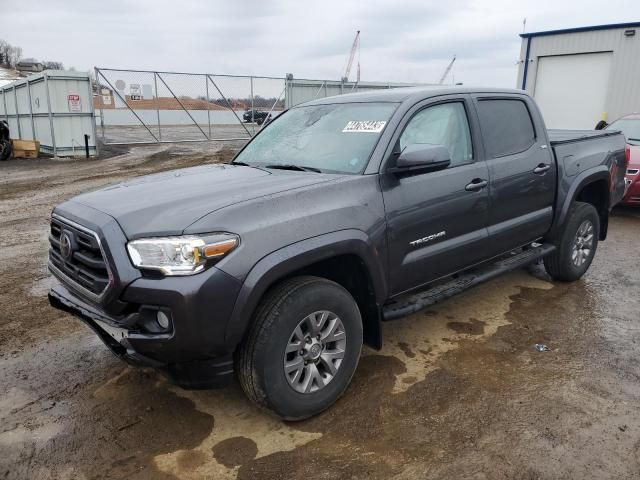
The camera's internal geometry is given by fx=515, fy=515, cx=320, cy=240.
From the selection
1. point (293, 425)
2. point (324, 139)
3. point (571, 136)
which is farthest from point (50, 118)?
point (293, 425)

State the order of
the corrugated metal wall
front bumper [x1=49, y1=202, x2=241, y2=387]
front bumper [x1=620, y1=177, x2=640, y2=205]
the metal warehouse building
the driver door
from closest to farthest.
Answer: front bumper [x1=49, y1=202, x2=241, y2=387], the driver door, front bumper [x1=620, y1=177, x2=640, y2=205], the corrugated metal wall, the metal warehouse building

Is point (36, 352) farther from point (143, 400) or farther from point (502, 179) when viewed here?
point (502, 179)

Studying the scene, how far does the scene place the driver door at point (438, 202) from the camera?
10.6 feet

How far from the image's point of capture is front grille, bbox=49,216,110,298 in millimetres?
2635

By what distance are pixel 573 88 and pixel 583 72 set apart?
577 mm

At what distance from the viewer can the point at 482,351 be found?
375 centimetres

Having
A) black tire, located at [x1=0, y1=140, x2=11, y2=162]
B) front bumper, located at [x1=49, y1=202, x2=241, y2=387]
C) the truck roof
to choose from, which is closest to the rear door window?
the truck roof

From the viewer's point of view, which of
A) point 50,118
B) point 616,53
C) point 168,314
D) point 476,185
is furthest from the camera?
point 616,53

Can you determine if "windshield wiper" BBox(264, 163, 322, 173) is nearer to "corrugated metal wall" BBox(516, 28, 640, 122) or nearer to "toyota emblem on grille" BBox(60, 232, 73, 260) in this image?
"toyota emblem on grille" BBox(60, 232, 73, 260)

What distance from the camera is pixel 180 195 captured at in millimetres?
2879

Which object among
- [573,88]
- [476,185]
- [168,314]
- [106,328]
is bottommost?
[106,328]

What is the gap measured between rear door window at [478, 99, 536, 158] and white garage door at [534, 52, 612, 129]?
14798mm

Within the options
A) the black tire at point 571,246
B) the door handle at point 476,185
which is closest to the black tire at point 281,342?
the door handle at point 476,185

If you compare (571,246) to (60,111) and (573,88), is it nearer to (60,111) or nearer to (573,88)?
(573,88)
